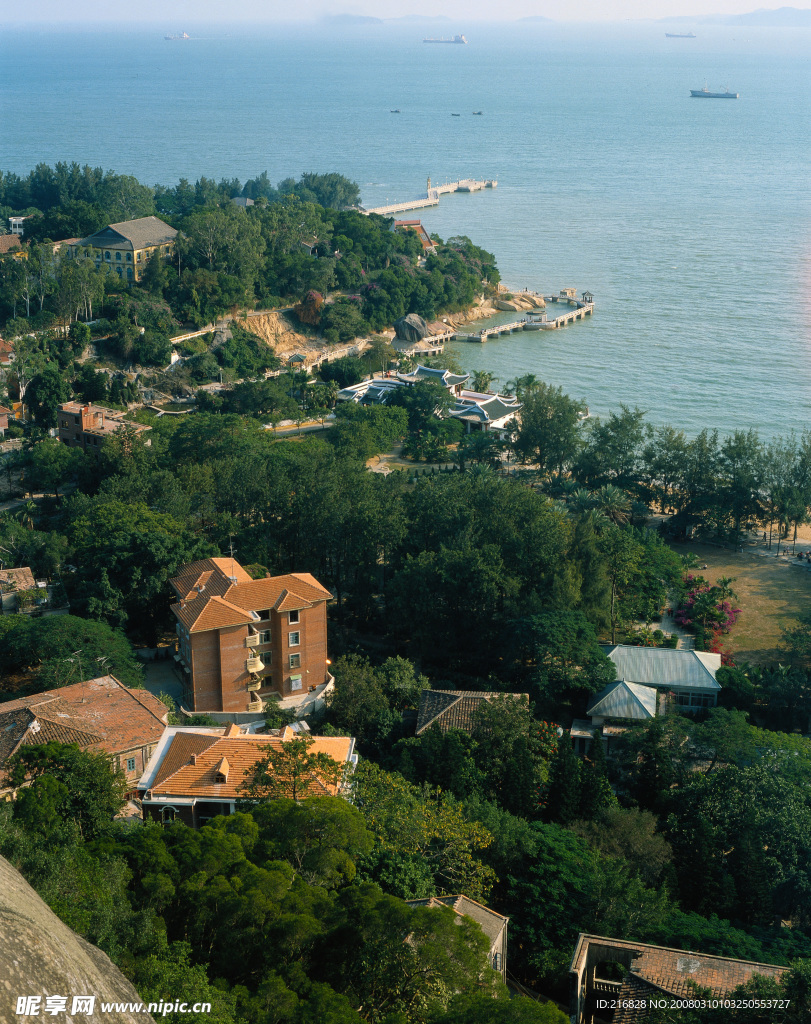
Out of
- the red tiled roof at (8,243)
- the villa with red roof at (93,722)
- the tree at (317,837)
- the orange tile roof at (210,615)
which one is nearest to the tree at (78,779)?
the villa with red roof at (93,722)

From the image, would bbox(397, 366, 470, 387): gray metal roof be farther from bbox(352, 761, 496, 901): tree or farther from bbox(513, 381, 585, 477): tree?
bbox(352, 761, 496, 901): tree

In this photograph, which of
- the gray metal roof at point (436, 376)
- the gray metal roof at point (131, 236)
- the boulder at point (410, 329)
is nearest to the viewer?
the gray metal roof at point (436, 376)

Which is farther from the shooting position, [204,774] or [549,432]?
[549,432]

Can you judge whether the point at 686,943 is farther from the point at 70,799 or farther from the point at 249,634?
the point at 249,634

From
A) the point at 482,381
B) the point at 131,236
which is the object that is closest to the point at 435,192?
the point at 131,236

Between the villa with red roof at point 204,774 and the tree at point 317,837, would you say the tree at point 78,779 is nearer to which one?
the villa with red roof at point 204,774

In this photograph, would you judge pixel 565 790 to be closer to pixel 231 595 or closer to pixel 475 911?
pixel 475 911

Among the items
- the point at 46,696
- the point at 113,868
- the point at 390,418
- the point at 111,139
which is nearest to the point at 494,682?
the point at 46,696
